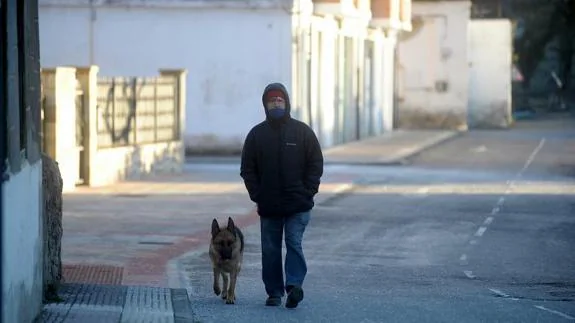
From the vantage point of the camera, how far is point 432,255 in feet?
56.6

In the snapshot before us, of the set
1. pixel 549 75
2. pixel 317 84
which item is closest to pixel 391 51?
pixel 317 84

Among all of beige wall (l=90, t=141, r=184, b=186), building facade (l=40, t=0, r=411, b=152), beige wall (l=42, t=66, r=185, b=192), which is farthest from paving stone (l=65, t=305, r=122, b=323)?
building facade (l=40, t=0, r=411, b=152)

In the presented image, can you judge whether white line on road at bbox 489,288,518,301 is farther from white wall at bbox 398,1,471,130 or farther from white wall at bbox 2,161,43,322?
white wall at bbox 398,1,471,130

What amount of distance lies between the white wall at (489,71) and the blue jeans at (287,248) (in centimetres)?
4913

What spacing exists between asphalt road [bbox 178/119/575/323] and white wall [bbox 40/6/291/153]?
15.6ft

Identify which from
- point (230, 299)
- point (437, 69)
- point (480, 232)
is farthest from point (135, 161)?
point (437, 69)

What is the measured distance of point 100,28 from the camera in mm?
36438

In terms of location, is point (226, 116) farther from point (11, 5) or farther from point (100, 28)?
point (11, 5)

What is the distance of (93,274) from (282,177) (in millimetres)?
3575

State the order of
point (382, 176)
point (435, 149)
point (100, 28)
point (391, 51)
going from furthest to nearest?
point (391, 51)
point (435, 149)
point (100, 28)
point (382, 176)

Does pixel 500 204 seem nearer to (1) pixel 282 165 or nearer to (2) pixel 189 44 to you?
(1) pixel 282 165

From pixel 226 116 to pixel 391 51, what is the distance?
1788 cm

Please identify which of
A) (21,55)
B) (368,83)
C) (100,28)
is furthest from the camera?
(368,83)

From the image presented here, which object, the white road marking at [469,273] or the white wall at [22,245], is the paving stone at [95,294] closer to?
the white wall at [22,245]
